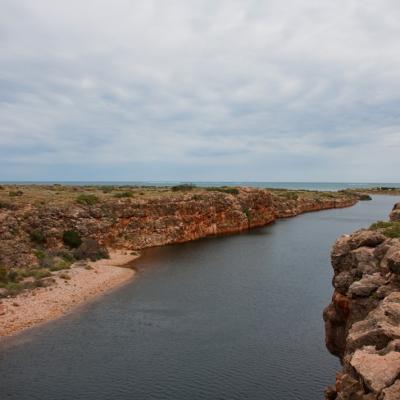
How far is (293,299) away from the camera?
111ft

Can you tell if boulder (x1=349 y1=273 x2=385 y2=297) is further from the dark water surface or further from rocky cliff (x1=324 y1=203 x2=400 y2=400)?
the dark water surface

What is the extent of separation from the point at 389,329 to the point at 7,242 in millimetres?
44367

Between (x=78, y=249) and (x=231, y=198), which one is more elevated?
(x=231, y=198)

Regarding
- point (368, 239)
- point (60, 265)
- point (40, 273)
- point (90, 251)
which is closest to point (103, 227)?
point (90, 251)

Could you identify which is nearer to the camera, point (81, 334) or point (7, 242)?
point (81, 334)

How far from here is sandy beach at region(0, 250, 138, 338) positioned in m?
29.3

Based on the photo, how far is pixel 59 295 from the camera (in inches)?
1369

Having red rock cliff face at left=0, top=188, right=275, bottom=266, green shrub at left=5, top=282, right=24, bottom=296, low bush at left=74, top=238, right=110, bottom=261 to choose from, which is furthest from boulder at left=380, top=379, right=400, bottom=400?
low bush at left=74, top=238, right=110, bottom=261

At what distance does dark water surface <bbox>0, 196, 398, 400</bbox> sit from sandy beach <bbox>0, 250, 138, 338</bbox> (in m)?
1.40

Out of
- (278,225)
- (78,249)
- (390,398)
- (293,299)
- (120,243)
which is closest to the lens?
(390,398)

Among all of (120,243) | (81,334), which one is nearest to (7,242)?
(120,243)

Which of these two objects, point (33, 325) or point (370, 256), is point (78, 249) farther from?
point (370, 256)

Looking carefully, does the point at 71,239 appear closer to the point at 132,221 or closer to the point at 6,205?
the point at 6,205

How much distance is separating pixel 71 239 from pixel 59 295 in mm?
18763
